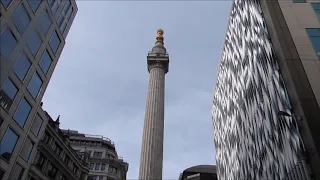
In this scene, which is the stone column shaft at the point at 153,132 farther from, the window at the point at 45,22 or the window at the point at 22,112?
the window at the point at 45,22

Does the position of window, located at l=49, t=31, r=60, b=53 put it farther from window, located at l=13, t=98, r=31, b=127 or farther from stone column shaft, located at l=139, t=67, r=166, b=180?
stone column shaft, located at l=139, t=67, r=166, b=180

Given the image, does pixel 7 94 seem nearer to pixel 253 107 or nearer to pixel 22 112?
pixel 22 112

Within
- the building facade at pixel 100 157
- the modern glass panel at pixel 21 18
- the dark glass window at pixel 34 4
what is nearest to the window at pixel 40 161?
the modern glass panel at pixel 21 18

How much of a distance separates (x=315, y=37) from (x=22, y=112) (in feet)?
96.2

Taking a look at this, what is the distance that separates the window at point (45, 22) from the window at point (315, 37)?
26510 millimetres

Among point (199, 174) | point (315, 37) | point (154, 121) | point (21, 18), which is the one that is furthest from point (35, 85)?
point (199, 174)

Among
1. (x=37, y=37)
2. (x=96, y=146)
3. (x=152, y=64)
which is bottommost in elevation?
(x=37, y=37)

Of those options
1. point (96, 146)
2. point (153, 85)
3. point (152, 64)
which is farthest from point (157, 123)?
point (96, 146)

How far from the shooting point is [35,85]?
99.3 ft

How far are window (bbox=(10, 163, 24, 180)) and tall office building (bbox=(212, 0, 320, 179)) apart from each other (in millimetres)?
26005

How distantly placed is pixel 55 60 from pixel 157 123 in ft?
70.5

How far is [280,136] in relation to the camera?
27.1m

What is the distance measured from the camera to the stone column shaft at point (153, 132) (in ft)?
146

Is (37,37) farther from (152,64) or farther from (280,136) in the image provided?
(152,64)
